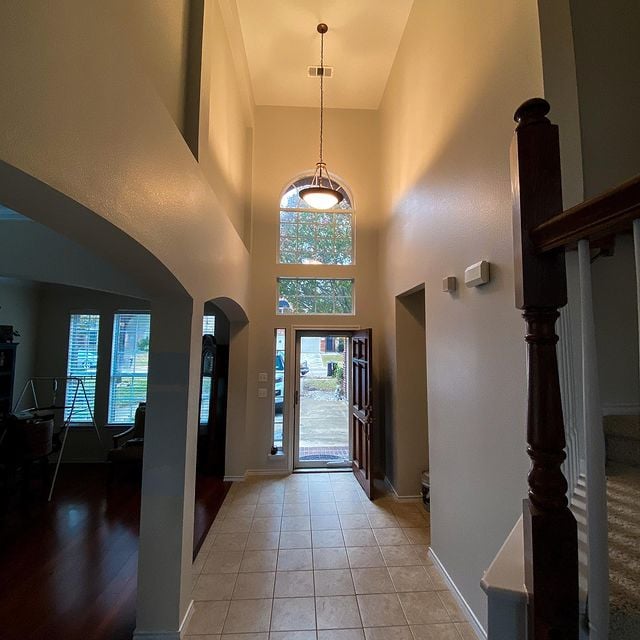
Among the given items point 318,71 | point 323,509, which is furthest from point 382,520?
point 318,71

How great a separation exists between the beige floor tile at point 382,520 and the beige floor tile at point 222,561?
4.48 feet

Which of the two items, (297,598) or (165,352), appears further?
(297,598)

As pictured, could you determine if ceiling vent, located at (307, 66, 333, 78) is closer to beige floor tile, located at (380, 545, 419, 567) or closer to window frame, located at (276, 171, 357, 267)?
window frame, located at (276, 171, 357, 267)

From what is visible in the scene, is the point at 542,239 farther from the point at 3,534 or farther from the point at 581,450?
the point at 3,534

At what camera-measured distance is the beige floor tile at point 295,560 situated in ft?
9.01

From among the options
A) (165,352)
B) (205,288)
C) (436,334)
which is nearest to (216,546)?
(165,352)

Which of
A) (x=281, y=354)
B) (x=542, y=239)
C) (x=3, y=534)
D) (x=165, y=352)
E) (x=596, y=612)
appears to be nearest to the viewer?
(x=596, y=612)

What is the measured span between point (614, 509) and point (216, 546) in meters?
3.12

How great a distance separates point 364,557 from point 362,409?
184cm

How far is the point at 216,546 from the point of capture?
3.05 meters

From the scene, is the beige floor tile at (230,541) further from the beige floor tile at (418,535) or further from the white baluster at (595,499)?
the white baluster at (595,499)

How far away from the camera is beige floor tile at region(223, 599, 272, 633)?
215 cm

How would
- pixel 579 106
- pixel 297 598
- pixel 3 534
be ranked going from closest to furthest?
pixel 579 106 < pixel 297 598 < pixel 3 534

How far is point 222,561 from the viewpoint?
9.30 feet
